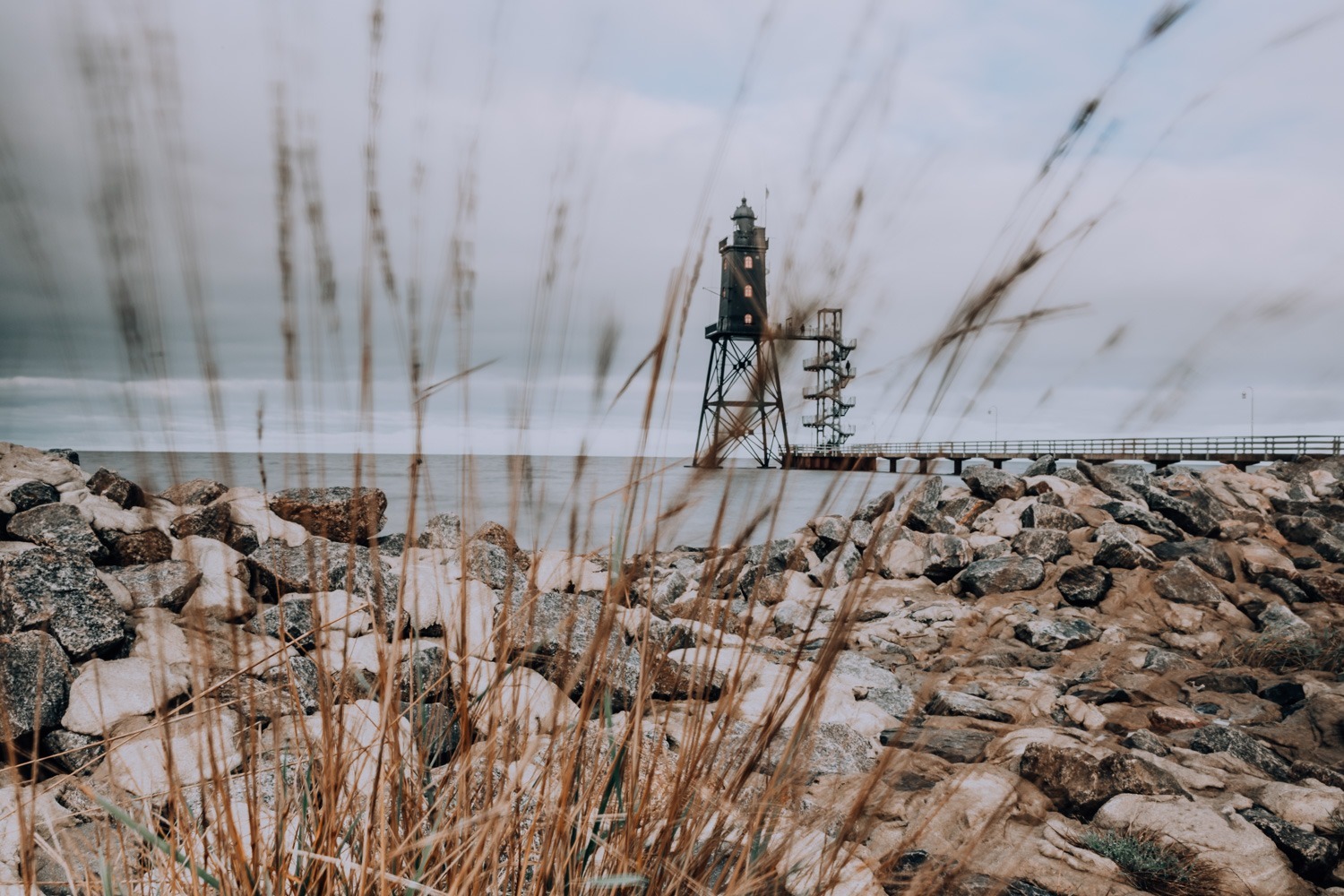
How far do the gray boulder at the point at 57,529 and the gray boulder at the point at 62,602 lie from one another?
47cm

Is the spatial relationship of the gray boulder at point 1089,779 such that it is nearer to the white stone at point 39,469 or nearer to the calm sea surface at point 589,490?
the calm sea surface at point 589,490

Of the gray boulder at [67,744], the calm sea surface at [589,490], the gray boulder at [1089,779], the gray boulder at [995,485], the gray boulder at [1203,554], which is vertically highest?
the calm sea surface at [589,490]

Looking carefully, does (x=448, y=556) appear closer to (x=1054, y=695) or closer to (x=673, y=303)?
(x=1054, y=695)

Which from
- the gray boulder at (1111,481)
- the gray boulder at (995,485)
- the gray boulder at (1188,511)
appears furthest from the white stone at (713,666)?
the gray boulder at (1111,481)

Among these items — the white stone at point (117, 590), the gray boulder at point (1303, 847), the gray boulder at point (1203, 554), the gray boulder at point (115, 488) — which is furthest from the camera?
the gray boulder at point (1203, 554)

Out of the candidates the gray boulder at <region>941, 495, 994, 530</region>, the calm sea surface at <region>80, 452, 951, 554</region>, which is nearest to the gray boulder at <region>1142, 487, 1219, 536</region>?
the gray boulder at <region>941, 495, 994, 530</region>

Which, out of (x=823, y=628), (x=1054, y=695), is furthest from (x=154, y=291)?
(x=823, y=628)

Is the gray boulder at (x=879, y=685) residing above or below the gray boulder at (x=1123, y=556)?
below

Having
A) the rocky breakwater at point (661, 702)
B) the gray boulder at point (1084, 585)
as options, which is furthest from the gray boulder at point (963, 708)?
the gray boulder at point (1084, 585)

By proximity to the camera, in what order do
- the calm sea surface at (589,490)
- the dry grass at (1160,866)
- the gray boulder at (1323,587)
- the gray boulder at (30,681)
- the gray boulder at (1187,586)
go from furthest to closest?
the gray boulder at (1323,587) → the gray boulder at (1187,586) → the gray boulder at (30,681) → the dry grass at (1160,866) → the calm sea surface at (589,490)

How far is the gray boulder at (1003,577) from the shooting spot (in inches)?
243

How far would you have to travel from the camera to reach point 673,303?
3.03 feet

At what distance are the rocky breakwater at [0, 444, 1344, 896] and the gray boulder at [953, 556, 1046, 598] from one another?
31 mm

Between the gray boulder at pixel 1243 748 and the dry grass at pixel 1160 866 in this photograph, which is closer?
the dry grass at pixel 1160 866
